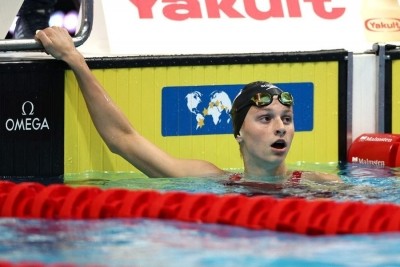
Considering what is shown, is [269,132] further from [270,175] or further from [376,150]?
[376,150]

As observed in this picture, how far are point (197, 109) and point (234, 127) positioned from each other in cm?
43

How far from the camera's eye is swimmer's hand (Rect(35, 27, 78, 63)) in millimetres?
4855

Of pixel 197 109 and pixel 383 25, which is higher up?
pixel 383 25

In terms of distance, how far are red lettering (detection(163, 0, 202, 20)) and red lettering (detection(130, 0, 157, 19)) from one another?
3.1 inches

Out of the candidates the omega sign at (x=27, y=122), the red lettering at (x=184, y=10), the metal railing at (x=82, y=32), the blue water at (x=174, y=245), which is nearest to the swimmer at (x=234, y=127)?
the metal railing at (x=82, y=32)

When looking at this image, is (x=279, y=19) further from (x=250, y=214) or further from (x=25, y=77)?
(x=250, y=214)

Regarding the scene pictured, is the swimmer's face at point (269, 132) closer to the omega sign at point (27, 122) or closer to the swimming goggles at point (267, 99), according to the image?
the swimming goggles at point (267, 99)

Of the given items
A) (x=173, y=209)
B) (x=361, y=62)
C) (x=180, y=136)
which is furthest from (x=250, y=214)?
(x=361, y=62)

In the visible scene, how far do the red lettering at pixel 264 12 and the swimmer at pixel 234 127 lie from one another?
791mm

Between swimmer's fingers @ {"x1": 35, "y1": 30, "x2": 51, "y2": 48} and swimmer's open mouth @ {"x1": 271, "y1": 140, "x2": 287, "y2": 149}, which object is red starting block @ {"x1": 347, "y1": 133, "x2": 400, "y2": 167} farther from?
swimmer's fingers @ {"x1": 35, "y1": 30, "x2": 51, "y2": 48}

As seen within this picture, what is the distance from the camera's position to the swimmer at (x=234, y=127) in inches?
185

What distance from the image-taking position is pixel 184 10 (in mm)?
5434

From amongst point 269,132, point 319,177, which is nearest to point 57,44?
point 269,132

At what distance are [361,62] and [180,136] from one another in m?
1.00
